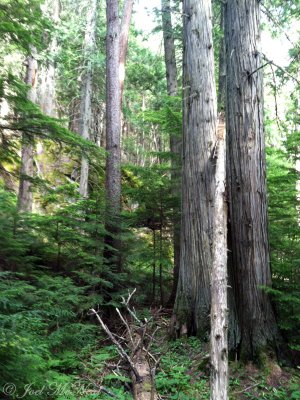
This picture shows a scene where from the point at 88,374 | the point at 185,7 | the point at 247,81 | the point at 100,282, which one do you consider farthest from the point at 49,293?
the point at 185,7

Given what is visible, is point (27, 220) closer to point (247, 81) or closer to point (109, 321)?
point (109, 321)

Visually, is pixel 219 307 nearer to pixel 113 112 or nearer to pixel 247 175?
pixel 247 175

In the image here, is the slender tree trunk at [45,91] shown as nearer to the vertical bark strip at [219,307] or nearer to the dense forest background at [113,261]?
the dense forest background at [113,261]

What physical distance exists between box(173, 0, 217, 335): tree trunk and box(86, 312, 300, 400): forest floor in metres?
0.70

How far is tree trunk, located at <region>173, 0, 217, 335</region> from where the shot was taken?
5.75 meters

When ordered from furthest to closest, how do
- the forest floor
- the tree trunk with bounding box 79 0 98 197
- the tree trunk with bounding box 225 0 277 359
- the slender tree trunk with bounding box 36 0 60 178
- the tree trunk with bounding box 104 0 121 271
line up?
1. the slender tree trunk with bounding box 36 0 60 178
2. the tree trunk with bounding box 79 0 98 197
3. the tree trunk with bounding box 104 0 121 271
4. the tree trunk with bounding box 225 0 277 359
5. the forest floor

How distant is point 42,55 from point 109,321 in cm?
816

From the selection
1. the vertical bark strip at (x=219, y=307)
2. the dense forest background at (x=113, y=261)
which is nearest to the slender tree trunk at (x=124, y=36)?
the dense forest background at (x=113, y=261)

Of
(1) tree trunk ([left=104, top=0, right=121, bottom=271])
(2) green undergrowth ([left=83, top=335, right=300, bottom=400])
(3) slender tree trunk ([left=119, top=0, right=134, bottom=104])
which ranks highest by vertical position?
(3) slender tree trunk ([left=119, top=0, right=134, bottom=104])

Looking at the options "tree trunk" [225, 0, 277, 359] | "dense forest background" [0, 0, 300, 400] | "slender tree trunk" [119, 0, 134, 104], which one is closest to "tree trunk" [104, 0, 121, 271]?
"dense forest background" [0, 0, 300, 400]

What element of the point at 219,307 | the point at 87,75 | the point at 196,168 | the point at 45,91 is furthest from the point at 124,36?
the point at 219,307

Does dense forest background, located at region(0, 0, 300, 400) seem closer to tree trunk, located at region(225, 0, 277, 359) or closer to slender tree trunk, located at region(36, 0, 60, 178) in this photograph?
tree trunk, located at region(225, 0, 277, 359)

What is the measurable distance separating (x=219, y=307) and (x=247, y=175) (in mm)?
2270

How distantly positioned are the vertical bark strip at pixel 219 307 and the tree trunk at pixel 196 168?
1.43 m
